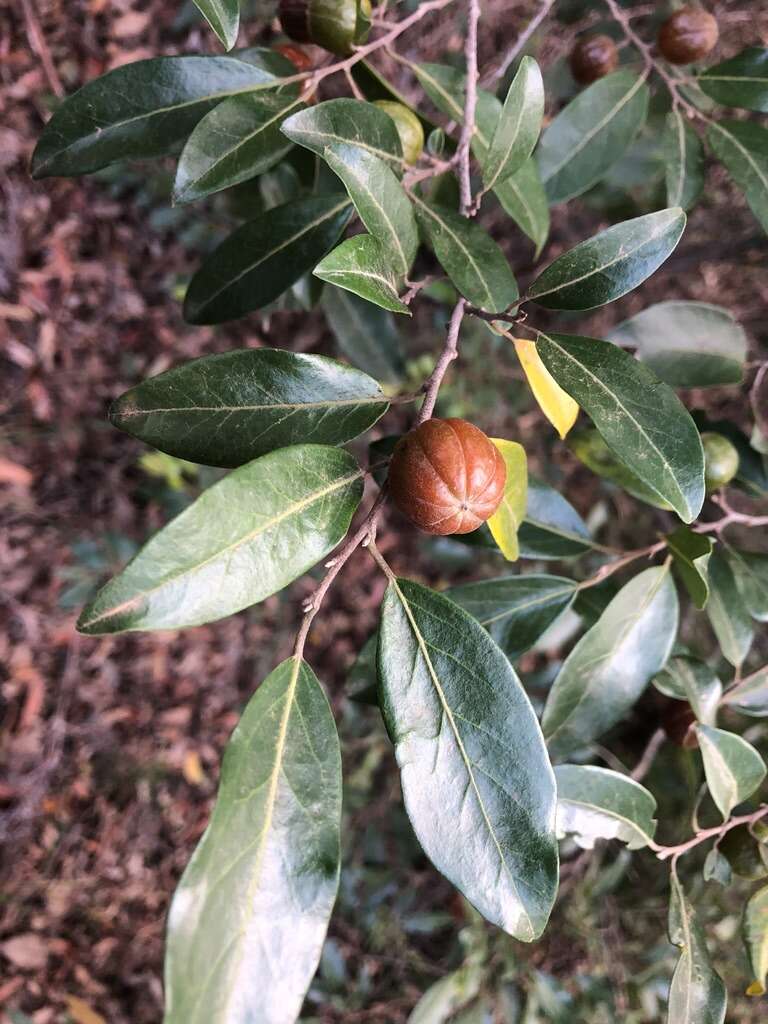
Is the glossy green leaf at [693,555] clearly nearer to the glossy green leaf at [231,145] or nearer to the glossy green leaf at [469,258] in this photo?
the glossy green leaf at [469,258]

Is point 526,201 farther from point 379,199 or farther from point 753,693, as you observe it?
point 753,693

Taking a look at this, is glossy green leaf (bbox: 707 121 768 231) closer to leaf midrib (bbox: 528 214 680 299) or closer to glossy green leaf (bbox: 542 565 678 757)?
leaf midrib (bbox: 528 214 680 299)

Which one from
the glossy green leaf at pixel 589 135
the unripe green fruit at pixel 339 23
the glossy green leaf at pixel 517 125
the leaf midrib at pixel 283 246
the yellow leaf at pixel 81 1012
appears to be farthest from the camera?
the yellow leaf at pixel 81 1012

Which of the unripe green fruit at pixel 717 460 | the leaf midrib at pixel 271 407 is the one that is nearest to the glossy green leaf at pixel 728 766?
the unripe green fruit at pixel 717 460

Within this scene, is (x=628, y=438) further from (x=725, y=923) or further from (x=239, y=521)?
(x=725, y=923)

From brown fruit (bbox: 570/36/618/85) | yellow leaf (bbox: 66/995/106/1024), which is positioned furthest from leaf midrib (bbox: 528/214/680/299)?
yellow leaf (bbox: 66/995/106/1024)

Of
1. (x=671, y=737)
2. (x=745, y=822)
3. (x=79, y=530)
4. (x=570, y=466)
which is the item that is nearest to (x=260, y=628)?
(x=79, y=530)
